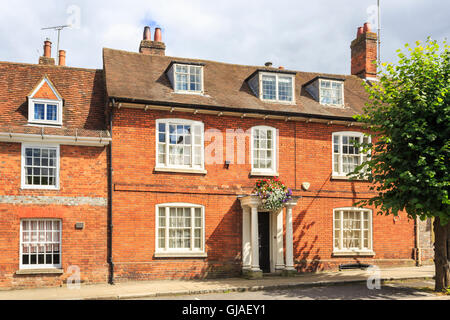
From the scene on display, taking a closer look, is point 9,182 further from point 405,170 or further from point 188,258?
point 405,170

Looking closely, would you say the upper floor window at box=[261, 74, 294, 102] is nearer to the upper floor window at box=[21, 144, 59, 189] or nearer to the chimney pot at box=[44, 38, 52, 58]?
the upper floor window at box=[21, 144, 59, 189]

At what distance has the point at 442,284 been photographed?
14875 mm

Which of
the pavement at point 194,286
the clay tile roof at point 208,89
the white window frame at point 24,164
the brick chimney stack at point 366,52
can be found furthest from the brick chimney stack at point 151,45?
the pavement at point 194,286

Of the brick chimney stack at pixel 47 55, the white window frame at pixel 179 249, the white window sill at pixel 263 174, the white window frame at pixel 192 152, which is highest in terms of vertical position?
the brick chimney stack at pixel 47 55

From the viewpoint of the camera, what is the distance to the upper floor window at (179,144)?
18156 mm

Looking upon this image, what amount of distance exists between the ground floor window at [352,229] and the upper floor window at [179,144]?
6271mm

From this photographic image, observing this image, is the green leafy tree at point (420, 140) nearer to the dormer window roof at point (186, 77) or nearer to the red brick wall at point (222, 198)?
the red brick wall at point (222, 198)

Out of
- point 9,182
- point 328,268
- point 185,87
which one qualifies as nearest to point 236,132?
point 185,87

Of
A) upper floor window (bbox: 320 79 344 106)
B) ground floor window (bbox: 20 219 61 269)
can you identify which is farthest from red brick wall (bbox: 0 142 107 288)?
upper floor window (bbox: 320 79 344 106)

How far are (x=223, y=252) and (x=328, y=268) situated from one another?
4515 millimetres

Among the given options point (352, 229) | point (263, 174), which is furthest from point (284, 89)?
point (352, 229)

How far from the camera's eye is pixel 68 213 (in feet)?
55.3

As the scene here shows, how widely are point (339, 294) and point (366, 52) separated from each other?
14208mm

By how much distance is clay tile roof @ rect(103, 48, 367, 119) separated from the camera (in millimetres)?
18328
